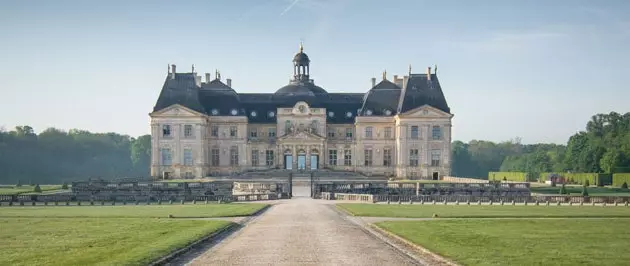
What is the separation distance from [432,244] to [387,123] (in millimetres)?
70701

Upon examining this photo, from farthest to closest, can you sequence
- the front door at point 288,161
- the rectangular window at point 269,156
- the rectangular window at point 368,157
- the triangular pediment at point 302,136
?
the rectangular window at point 269,156
the rectangular window at point 368,157
the front door at point 288,161
the triangular pediment at point 302,136

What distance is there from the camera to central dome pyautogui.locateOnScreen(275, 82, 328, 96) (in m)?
98.2

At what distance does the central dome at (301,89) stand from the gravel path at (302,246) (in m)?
64.6

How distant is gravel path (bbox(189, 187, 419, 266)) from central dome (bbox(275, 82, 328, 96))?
64.6 m

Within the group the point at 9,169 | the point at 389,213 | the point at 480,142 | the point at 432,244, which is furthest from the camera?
the point at 480,142

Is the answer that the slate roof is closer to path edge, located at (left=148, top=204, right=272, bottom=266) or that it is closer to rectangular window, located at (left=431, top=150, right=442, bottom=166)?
rectangular window, located at (left=431, top=150, right=442, bottom=166)

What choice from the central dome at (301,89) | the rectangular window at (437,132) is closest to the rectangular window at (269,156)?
the central dome at (301,89)

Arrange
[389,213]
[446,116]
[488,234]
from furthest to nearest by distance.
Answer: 1. [446,116]
2. [389,213]
3. [488,234]

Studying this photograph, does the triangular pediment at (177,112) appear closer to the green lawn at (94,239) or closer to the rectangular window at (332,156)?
the rectangular window at (332,156)

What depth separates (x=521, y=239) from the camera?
24734 millimetres

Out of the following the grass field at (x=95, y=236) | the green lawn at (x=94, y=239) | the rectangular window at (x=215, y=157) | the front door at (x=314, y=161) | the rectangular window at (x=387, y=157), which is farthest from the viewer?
the rectangular window at (x=215, y=157)

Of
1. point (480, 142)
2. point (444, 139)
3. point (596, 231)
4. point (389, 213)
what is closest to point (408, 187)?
→ point (389, 213)

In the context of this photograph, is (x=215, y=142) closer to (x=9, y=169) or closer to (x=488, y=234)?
(x=9, y=169)

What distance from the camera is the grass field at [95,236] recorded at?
66.2ft
